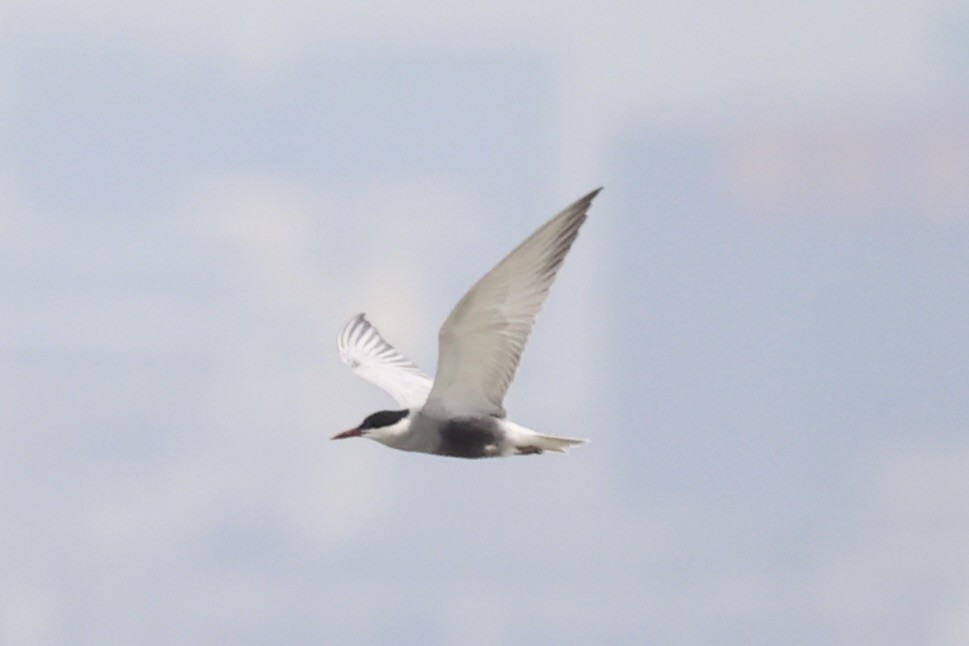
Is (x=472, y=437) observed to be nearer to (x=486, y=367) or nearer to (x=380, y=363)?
(x=486, y=367)

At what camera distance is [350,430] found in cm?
1215

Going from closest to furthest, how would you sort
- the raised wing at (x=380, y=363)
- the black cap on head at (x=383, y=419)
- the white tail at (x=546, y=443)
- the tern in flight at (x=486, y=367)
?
1. the tern in flight at (x=486, y=367)
2. the white tail at (x=546, y=443)
3. the black cap on head at (x=383, y=419)
4. the raised wing at (x=380, y=363)

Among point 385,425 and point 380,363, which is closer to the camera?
point 385,425

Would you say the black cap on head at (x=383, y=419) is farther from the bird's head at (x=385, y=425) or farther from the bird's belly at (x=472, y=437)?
the bird's belly at (x=472, y=437)

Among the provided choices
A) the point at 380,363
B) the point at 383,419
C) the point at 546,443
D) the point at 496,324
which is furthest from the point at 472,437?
the point at 380,363

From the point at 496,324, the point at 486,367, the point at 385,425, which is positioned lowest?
the point at 385,425

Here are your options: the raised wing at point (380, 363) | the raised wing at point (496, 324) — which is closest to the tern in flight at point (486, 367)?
the raised wing at point (496, 324)

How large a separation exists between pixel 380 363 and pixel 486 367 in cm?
303

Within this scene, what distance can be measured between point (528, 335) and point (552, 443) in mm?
844

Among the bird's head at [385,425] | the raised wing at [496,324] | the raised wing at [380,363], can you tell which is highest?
the raised wing at [496,324]

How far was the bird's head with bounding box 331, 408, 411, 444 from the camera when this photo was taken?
1198 cm

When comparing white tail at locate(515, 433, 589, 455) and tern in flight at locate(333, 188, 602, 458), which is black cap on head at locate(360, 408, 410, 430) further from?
white tail at locate(515, 433, 589, 455)

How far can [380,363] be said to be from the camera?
14.6 meters

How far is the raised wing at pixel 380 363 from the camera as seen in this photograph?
13.8 m
